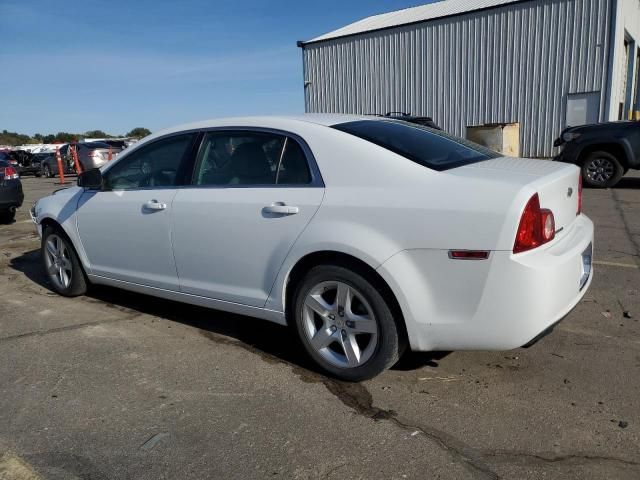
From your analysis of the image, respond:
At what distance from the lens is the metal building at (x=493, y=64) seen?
1870cm

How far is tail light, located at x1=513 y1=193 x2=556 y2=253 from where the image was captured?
2707 millimetres

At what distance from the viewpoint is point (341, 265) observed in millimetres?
3150

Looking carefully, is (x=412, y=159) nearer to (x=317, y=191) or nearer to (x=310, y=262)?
(x=317, y=191)

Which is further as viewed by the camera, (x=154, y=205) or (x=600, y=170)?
(x=600, y=170)

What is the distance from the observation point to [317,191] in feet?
10.7

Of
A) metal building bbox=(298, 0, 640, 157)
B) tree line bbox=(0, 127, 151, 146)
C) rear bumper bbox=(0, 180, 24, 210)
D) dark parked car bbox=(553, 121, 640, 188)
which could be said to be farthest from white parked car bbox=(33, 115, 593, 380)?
tree line bbox=(0, 127, 151, 146)

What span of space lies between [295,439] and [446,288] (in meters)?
1.06

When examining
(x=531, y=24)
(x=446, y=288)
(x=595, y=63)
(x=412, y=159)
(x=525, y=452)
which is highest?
(x=531, y=24)

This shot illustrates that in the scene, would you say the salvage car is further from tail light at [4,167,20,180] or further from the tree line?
the tree line

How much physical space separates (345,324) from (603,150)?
9122 mm

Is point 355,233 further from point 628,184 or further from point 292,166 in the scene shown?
point 628,184

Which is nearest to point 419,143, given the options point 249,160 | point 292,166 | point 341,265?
point 292,166

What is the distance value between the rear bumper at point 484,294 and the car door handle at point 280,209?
2.18ft

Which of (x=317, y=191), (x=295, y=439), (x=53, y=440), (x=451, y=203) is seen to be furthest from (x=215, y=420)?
(x=451, y=203)
